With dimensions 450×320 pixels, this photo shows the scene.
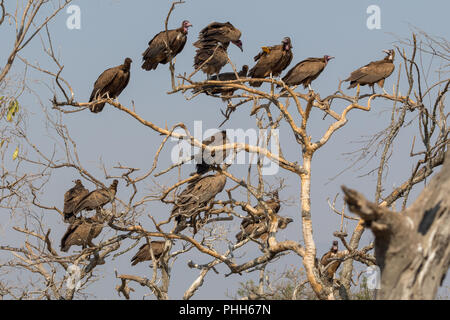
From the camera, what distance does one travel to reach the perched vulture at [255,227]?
9.14 metres

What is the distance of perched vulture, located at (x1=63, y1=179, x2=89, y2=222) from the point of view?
10.5 metres

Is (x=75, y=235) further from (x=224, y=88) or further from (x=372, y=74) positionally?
(x=372, y=74)

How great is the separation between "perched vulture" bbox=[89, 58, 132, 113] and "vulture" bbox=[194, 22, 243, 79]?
1.34 m

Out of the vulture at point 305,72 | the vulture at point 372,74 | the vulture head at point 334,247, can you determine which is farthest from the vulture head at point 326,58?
the vulture head at point 334,247

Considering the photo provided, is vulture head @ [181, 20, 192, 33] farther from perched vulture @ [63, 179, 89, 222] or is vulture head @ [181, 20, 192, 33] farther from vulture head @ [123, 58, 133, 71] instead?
perched vulture @ [63, 179, 89, 222]

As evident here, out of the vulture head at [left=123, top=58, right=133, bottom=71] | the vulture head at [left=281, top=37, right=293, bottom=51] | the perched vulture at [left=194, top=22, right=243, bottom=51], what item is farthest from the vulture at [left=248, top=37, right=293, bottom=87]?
the vulture head at [left=123, top=58, right=133, bottom=71]

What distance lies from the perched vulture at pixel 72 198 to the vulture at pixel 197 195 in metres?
1.99

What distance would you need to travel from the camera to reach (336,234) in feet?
24.9

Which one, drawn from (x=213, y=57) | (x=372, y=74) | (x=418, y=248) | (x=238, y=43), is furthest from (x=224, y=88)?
(x=418, y=248)
